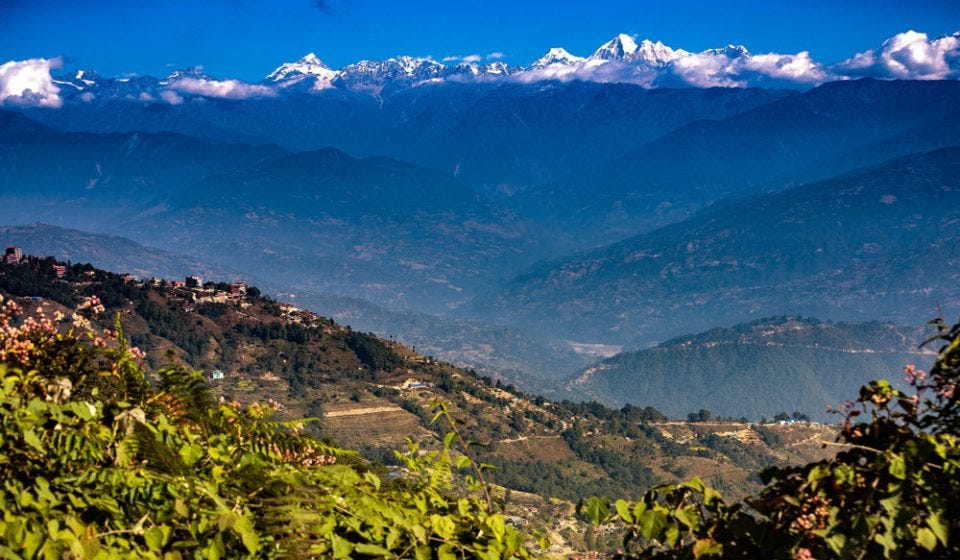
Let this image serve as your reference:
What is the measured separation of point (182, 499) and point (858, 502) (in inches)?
121

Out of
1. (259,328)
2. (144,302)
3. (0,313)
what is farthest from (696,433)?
(0,313)

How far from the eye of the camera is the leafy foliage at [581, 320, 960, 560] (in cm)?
397

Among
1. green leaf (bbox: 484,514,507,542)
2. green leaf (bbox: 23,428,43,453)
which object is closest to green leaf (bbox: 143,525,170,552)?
green leaf (bbox: 23,428,43,453)

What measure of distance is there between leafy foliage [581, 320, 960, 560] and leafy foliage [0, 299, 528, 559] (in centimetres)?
80

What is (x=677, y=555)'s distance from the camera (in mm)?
4555

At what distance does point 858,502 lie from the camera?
4.27 meters

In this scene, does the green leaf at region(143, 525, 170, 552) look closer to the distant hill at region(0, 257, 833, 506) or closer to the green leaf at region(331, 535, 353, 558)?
the green leaf at region(331, 535, 353, 558)

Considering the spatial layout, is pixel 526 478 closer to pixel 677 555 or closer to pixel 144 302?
pixel 144 302

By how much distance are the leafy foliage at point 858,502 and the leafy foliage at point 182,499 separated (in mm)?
797

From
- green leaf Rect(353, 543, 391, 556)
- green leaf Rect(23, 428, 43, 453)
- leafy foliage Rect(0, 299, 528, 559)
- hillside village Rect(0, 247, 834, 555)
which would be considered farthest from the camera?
hillside village Rect(0, 247, 834, 555)

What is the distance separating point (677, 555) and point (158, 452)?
257 cm

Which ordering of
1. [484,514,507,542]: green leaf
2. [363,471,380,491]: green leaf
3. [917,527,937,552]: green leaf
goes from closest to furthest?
1. [917,527,937,552]: green leaf
2. [484,514,507,542]: green leaf
3. [363,471,380,491]: green leaf

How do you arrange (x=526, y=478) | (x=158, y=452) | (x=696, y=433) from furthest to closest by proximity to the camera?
(x=696, y=433) → (x=526, y=478) → (x=158, y=452)

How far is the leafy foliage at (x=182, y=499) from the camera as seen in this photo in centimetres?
416
